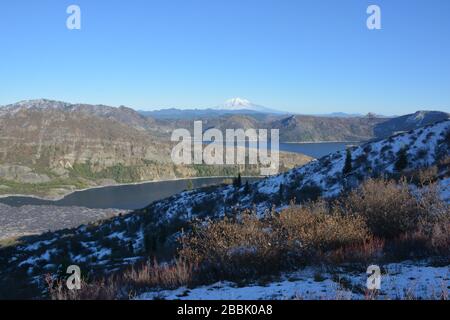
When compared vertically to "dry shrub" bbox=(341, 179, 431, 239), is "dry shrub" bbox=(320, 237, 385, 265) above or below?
below

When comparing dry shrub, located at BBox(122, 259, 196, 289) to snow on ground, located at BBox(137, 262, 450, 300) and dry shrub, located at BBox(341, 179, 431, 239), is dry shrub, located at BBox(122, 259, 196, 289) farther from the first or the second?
dry shrub, located at BBox(341, 179, 431, 239)

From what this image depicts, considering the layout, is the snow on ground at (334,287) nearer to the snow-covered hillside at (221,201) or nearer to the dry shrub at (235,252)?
the dry shrub at (235,252)

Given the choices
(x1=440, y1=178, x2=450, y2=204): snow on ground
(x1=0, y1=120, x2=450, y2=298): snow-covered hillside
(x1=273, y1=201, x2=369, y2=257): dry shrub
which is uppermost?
(x1=440, y1=178, x2=450, y2=204): snow on ground

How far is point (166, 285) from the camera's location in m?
8.48

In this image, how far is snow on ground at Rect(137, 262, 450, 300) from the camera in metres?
6.99

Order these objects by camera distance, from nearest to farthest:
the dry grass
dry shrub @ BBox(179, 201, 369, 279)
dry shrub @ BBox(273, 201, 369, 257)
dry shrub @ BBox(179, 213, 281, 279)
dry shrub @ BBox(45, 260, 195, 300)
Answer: dry shrub @ BBox(45, 260, 195, 300), the dry grass, dry shrub @ BBox(179, 213, 281, 279), dry shrub @ BBox(179, 201, 369, 279), dry shrub @ BBox(273, 201, 369, 257)

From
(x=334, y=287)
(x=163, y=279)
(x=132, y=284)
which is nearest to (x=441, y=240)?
(x=334, y=287)

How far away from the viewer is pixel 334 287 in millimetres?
7617

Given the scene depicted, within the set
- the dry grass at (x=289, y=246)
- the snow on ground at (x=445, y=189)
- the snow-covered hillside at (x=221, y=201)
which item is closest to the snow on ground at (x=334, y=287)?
the dry grass at (x=289, y=246)

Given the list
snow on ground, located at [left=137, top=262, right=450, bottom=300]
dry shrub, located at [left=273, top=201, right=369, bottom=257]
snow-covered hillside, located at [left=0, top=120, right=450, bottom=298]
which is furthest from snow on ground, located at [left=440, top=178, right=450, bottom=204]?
snow-covered hillside, located at [left=0, top=120, right=450, bottom=298]

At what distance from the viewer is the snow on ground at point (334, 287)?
6988mm

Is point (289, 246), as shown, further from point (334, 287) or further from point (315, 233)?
point (334, 287)
